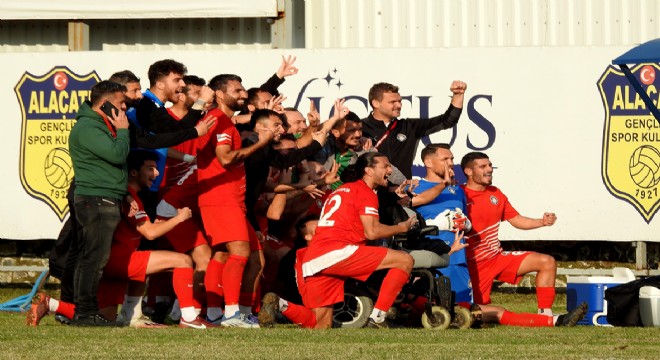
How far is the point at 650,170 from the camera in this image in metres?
15.1

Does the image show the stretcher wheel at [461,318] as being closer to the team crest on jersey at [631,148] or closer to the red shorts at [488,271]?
the red shorts at [488,271]

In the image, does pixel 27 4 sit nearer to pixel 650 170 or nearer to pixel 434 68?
pixel 434 68

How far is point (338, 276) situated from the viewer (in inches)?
454

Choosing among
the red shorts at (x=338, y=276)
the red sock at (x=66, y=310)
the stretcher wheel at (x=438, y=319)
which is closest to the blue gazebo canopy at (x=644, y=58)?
the stretcher wheel at (x=438, y=319)

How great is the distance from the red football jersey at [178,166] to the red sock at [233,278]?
86cm

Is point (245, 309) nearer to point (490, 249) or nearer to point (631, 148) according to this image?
point (490, 249)

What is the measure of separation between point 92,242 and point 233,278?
4.07ft

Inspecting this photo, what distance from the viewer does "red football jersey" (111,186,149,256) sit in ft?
37.3

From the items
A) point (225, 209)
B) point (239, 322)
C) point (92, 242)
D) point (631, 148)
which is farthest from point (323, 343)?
point (631, 148)

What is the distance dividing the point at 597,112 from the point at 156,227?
18.9 feet

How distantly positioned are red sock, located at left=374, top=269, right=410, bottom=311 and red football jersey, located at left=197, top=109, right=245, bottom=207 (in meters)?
1.33

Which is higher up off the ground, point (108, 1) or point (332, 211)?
point (108, 1)

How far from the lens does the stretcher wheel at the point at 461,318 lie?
11555 mm

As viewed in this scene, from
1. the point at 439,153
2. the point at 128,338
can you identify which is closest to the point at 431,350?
the point at 128,338
